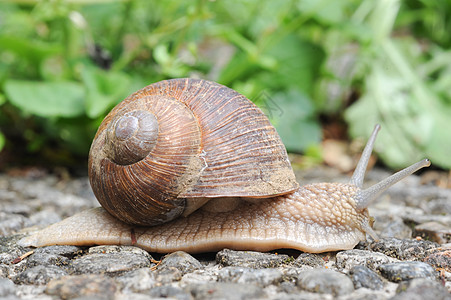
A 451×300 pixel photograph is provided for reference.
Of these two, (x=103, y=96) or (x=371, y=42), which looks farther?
(x=371, y=42)

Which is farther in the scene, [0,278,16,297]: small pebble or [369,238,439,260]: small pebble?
[369,238,439,260]: small pebble

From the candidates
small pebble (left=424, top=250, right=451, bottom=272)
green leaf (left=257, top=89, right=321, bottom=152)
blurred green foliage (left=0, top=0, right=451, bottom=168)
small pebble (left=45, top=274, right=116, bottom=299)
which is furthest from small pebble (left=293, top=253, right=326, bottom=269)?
green leaf (left=257, top=89, right=321, bottom=152)

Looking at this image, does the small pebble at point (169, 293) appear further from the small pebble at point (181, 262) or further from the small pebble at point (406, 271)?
the small pebble at point (406, 271)

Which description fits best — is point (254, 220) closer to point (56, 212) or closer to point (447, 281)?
point (447, 281)

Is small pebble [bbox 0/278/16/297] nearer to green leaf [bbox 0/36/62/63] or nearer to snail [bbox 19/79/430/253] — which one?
snail [bbox 19/79/430/253]

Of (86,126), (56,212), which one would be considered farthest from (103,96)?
(56,212)

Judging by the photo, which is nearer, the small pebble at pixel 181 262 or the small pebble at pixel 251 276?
the small pebble at pixel 251 276

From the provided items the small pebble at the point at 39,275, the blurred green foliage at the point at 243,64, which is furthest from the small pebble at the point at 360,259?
the blurred green foliage at the point at 243,64
